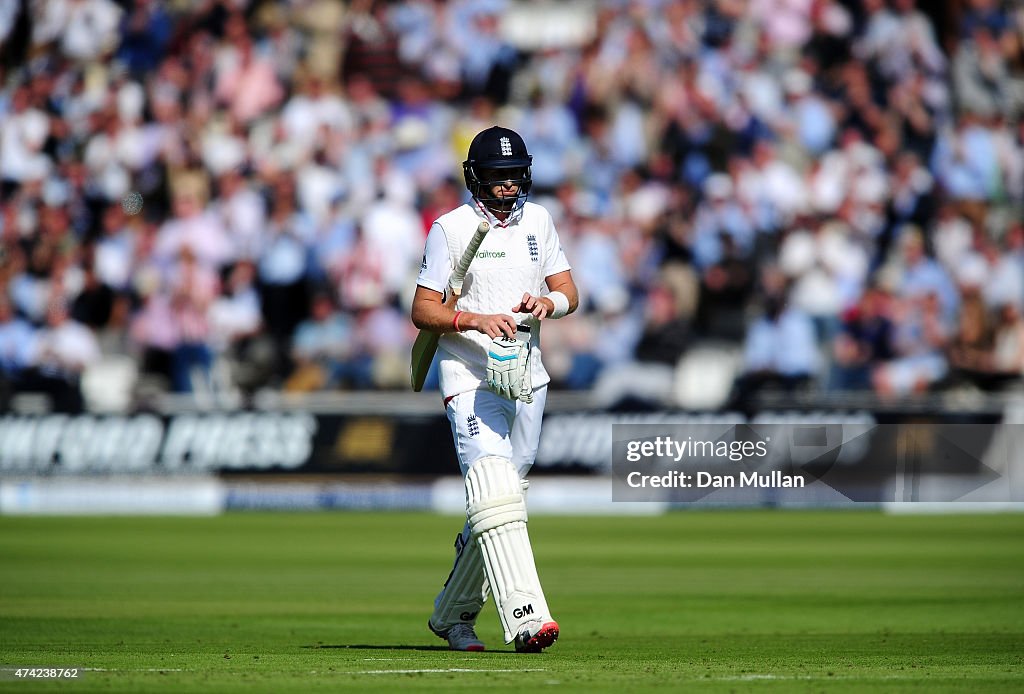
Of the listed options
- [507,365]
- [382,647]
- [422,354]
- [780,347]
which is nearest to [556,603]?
[382,647]

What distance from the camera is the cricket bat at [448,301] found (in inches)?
290

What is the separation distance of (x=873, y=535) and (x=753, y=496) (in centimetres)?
716

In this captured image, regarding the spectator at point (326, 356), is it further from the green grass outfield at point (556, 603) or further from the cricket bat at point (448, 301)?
the cricket bat at point (448, 301)

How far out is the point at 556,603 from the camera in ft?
35.7

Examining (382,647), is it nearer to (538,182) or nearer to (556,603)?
(556,603)

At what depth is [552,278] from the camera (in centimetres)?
775

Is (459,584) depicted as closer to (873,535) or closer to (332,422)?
(873,535)

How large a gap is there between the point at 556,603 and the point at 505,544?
3.71 meters

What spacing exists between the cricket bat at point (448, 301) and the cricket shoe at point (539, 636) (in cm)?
128

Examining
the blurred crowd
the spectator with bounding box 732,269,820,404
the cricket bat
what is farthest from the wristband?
the spectator with bounding box 732,269,820,404

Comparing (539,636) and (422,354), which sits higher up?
(422,354)

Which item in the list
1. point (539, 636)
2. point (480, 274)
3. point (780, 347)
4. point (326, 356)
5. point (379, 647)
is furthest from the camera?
point (326, 356)

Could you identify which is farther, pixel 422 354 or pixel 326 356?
pixel 326 356

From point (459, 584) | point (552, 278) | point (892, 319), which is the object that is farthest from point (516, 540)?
point (892, 319)
